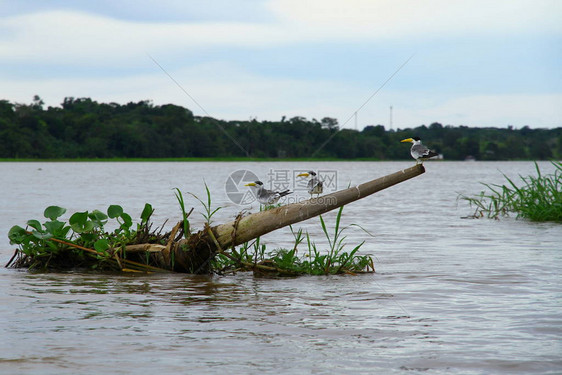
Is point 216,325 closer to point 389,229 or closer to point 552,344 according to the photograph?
point 552,344

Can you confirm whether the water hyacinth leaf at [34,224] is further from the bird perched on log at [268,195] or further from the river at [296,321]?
the bird perched on log at [268,195]

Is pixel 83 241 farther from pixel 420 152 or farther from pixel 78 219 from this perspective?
pixel 420 152

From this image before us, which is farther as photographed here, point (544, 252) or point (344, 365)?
point (544, 252)

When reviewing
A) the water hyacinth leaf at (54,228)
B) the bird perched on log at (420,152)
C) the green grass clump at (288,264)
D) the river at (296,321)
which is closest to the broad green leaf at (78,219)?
the water hyacinth leaf at (54,228)

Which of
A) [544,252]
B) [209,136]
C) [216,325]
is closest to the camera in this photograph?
[216,325]

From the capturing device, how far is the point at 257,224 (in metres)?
7.71

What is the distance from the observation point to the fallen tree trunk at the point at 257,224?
7211 millimetres

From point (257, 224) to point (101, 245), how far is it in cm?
218

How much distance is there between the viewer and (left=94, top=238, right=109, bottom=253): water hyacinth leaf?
8.48m

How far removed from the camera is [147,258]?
8664mm

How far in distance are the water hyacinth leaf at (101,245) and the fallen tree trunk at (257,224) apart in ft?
2.87

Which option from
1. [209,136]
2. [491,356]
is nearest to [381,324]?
[491,356]

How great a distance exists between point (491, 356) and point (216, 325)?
2402mm

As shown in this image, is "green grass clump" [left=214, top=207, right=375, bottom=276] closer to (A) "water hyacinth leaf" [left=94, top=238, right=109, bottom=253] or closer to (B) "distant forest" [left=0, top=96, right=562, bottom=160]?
(A) "water hyacinth leaf" [left=94, top=238, right=109, bottom=253]
